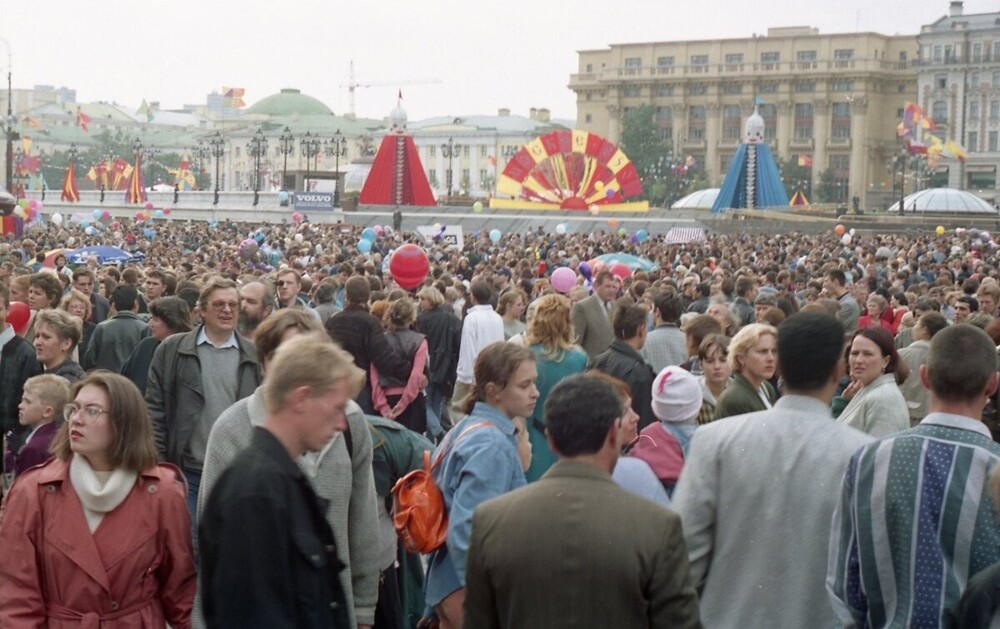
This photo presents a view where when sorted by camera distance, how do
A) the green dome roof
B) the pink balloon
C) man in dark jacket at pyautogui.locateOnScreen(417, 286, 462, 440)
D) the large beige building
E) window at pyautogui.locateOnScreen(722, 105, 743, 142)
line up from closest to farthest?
man in dark jacket at pyautogui.locateOnScreen(417, 286, 462, 440) < the pink balloon < the large beige building < window at pyautogui.locateOnScreen(722, 105, 743, 142) < the green dome roof

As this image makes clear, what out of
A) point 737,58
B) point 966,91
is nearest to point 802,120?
point 737,58

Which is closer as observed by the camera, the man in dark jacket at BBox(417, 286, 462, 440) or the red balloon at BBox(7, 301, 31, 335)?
the red balloon at BBox(7, 301, 31, 335)

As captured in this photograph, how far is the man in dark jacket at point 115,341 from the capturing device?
7.78 metres

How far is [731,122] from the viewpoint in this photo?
93.9m

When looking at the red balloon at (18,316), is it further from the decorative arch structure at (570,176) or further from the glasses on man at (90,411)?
the decorative arch structure at (570,176)

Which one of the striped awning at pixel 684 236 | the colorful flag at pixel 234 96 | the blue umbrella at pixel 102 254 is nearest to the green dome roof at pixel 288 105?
the colorful flag at pixel 234 96

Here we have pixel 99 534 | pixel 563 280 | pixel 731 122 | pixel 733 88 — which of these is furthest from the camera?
pixel 731 122

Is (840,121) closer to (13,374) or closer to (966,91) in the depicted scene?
(966,91)

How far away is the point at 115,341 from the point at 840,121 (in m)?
87.1

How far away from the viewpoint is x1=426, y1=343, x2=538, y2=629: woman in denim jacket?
4152 millimetres

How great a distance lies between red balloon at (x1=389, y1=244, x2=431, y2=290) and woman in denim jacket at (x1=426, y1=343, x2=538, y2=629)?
7.38 metres

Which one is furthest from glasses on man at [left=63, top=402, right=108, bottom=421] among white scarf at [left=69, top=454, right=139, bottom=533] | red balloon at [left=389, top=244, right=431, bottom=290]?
red balloon at [left=389, top=244, right=431, bottom=290]

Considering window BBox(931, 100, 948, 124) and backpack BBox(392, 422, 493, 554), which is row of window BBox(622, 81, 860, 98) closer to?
window BBox(931, 100, 948, 124)

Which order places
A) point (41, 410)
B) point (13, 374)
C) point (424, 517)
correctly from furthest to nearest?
point (13, 374) < point (41, 410) < point (424, 517)
